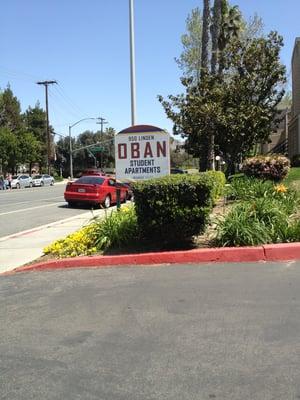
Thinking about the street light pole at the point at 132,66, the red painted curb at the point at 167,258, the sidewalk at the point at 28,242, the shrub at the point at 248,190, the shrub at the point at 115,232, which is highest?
the street light pole at the point at 132,66

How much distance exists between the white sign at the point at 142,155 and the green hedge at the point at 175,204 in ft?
6.24

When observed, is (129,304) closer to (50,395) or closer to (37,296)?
(37,296)

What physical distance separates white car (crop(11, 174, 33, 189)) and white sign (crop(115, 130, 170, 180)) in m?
50.8

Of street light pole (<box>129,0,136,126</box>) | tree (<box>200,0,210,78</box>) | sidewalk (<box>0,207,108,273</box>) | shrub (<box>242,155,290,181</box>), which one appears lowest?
sidewalk (<box>0,207,108,273</box>)

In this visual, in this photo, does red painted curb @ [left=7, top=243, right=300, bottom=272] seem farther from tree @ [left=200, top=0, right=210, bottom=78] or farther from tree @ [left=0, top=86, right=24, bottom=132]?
tree @ [left=0, top=86, right=24, bottom=132]

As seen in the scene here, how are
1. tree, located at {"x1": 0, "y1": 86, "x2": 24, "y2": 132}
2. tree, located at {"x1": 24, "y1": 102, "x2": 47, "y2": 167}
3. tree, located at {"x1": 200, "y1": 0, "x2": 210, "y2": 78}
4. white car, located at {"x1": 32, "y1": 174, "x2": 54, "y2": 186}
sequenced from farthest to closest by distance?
tree, located at {"x1": 24, "y1": 102, "x2": 47, "y2": 167} → tree, located at {"x1": 0, "y1": 86, "x2": 24, "y2": 132} → white car, located at {"x1": 32, "y1": 174, "x2": 54, "y2": 186} → tree, located at {"x1": 200, "y1": 0, "x2": 210, "y2": 78}

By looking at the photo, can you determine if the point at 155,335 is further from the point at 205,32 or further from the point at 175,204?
the point at 205,32

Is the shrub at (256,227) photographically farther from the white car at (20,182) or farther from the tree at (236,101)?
the white car at (20,182)

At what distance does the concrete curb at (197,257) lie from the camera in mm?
8172

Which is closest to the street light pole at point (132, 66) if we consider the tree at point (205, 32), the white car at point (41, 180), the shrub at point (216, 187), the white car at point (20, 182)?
the shrub at point (216, 187)

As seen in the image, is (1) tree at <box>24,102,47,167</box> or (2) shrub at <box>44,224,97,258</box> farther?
(1) tree at <box>24,102,47,167</box>

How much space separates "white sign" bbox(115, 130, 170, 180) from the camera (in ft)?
34.4

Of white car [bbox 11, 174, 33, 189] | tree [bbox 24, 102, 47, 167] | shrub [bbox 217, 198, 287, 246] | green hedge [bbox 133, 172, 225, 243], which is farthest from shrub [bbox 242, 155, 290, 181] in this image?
tree [bbox 24, 102, 47, 167]

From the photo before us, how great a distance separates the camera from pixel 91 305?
255 inches
